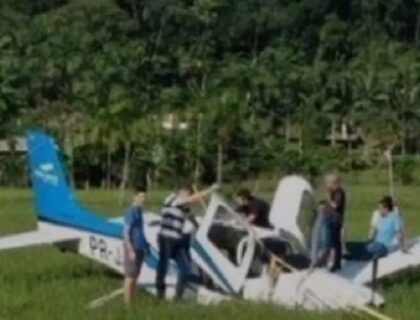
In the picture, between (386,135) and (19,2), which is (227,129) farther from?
(19,2)

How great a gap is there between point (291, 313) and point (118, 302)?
7.62 feet

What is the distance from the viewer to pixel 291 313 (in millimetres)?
17797


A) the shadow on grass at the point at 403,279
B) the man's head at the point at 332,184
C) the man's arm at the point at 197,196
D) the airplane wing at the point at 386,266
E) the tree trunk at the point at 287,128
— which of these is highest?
the man's arm at the point at 197,196

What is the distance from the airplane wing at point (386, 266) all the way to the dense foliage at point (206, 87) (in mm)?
40239

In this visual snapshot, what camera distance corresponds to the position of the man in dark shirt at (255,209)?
22547 millimetres

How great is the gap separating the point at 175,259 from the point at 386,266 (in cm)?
304

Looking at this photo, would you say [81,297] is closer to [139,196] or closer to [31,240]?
[139,196]

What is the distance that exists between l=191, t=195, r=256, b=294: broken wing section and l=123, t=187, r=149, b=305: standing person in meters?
0.89

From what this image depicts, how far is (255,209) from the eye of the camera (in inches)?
900

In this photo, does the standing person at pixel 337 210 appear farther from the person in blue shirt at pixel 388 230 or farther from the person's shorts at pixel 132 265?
the person's shorts at pixel 132 265

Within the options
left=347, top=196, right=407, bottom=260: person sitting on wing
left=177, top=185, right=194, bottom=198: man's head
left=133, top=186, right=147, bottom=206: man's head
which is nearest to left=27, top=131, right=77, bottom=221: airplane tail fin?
left=177, top=185, right=194, bottom=198: man's head

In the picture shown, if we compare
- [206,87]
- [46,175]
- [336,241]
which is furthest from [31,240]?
[206,87]

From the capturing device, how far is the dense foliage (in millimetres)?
74000

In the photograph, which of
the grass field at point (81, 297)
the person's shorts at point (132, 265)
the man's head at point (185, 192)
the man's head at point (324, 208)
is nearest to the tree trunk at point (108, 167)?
the grass field at point (81, 297)
